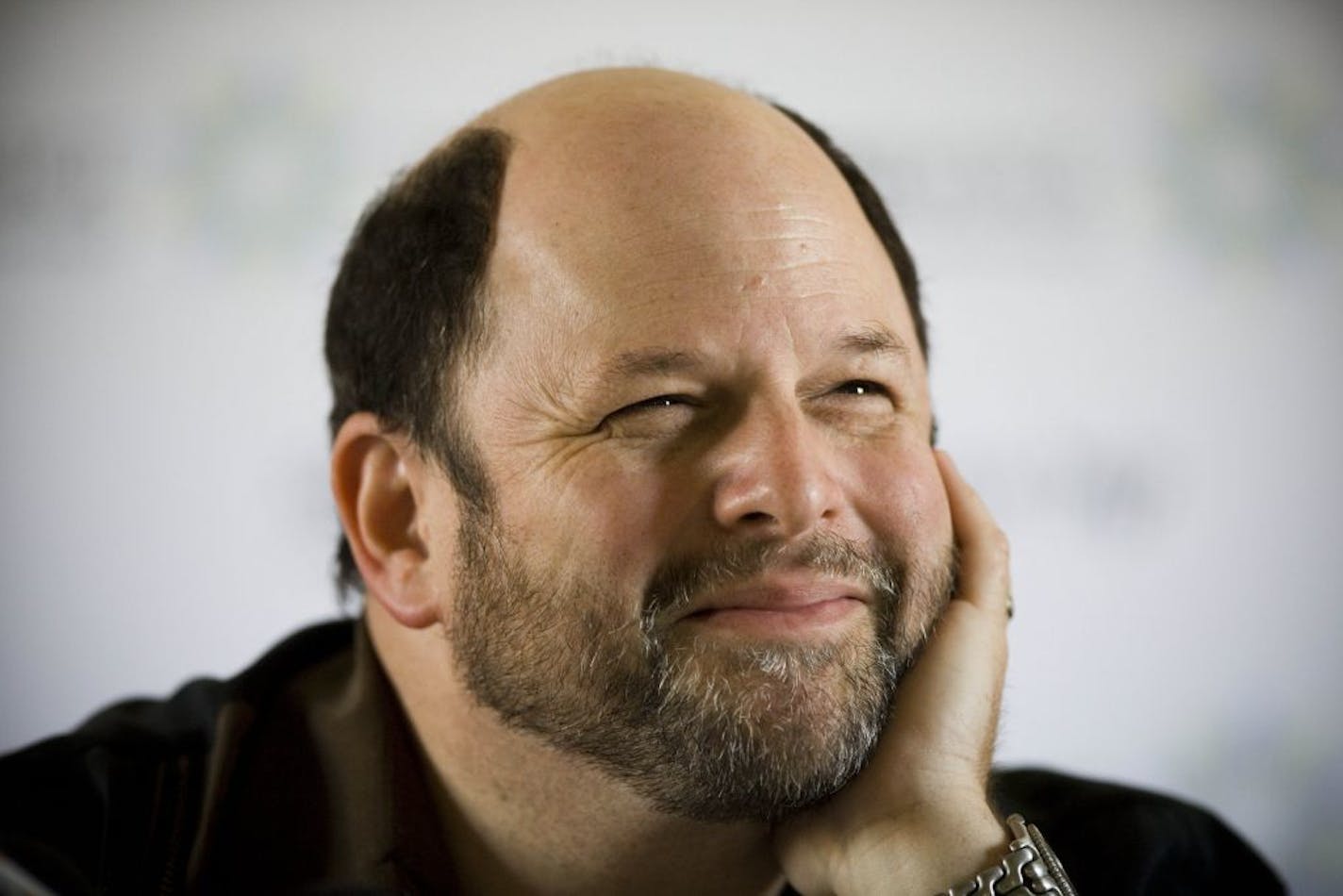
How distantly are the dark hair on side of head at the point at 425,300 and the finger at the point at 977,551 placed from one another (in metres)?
0.64

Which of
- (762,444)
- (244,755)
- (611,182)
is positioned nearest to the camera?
(762,444)

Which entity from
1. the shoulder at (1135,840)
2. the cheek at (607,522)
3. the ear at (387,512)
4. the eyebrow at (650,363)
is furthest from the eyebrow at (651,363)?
the shoulder at (1135,840)

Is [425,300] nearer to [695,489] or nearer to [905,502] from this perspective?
[695,489]

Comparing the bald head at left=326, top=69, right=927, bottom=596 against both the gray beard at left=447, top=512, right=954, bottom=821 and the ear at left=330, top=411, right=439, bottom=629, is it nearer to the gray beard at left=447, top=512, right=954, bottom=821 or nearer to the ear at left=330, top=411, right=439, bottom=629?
the ear at left=330, top=411, right=439, bottom=629

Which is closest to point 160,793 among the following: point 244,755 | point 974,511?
point 244,755

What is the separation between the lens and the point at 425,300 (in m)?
1.75

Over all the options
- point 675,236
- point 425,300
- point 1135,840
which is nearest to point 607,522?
point 675,236

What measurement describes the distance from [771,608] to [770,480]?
0.47 ft

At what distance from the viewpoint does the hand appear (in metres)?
1.52

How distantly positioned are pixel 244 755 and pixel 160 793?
0.11 metres

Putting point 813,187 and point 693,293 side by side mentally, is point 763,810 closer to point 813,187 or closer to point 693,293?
point 693,293

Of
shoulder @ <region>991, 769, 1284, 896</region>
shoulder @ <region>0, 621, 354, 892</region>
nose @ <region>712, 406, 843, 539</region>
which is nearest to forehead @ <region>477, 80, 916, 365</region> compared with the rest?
nose @ <region>712, 406, 843, 539</region>

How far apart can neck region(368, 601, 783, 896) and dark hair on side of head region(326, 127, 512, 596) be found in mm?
279

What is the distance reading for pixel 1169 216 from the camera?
10.2 feet
